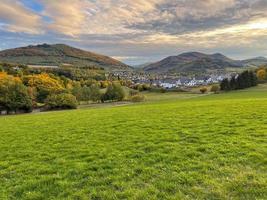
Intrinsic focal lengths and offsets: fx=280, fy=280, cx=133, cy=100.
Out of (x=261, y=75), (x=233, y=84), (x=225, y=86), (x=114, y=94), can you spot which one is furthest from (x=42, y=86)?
(x=261, y=75)

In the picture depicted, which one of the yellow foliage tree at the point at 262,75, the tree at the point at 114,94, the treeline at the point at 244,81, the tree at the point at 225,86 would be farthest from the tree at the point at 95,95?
the yellow foliage tree at the point at 262,75

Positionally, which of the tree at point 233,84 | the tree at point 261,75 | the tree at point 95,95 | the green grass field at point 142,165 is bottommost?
the tree at point 95,95

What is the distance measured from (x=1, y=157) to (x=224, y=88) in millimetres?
125087

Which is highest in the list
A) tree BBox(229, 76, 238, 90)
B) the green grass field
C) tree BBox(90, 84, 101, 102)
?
the green grass field

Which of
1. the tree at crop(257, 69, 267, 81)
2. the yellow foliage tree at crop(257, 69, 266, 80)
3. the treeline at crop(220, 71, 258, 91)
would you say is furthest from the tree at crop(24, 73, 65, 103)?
the yellow foliage tree at crop(257, 69, 266, 80)

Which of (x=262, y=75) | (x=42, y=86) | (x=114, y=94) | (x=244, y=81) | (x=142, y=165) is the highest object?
(x=262, y=75)

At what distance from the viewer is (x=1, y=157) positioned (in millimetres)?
13305

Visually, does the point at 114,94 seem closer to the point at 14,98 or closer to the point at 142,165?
the point at 14,98

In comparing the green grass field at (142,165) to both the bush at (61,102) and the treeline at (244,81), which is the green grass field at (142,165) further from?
the treeline at (244,81)

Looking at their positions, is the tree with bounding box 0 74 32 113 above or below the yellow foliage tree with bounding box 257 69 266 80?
below

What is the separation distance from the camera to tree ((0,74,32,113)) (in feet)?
280

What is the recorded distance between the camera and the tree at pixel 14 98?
85.4 meters

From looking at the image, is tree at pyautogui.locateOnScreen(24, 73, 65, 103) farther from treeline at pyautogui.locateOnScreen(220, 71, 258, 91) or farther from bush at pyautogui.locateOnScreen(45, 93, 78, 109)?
treeline at pyautogui.locateOnScreen(220, 71, 258, 91)

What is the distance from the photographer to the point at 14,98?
86562mm
